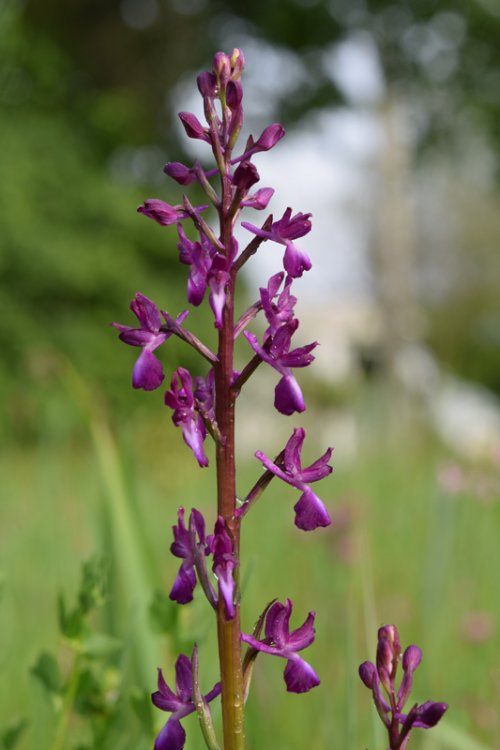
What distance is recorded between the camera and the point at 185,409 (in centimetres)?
74

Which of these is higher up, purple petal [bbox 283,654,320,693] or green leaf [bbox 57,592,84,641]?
purple petal [bbox 283,654,320,693]

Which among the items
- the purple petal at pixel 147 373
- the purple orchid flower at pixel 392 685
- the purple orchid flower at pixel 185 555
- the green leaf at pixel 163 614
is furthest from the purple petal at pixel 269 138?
the green leaf at pixel 163 614

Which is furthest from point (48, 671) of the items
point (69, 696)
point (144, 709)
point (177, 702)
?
point (177, 702)

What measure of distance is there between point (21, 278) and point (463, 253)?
21784 mm

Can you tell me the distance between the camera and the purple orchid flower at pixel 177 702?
2.31ft

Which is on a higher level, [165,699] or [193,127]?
[193,127]

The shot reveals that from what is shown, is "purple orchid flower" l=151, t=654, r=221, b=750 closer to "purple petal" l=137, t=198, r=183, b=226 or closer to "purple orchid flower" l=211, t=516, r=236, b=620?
"purple orchid flower" l=211, t=516, r=236, b=620

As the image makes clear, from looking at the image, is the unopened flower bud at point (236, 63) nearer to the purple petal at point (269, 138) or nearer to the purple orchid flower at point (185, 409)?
the purple petal at point (269, 138)

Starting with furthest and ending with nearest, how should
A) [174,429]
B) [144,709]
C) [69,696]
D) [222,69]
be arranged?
[174,429], [69,696], [144,709], [222,69]

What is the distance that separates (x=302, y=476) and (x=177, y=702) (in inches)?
8.6

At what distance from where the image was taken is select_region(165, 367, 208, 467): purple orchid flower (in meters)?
0.73

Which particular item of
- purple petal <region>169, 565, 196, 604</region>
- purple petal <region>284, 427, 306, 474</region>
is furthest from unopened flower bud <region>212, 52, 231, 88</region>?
purple petal <region>169, 565, 196, 604</region>

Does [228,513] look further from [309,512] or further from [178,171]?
[178,171]

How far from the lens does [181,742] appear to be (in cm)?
71
